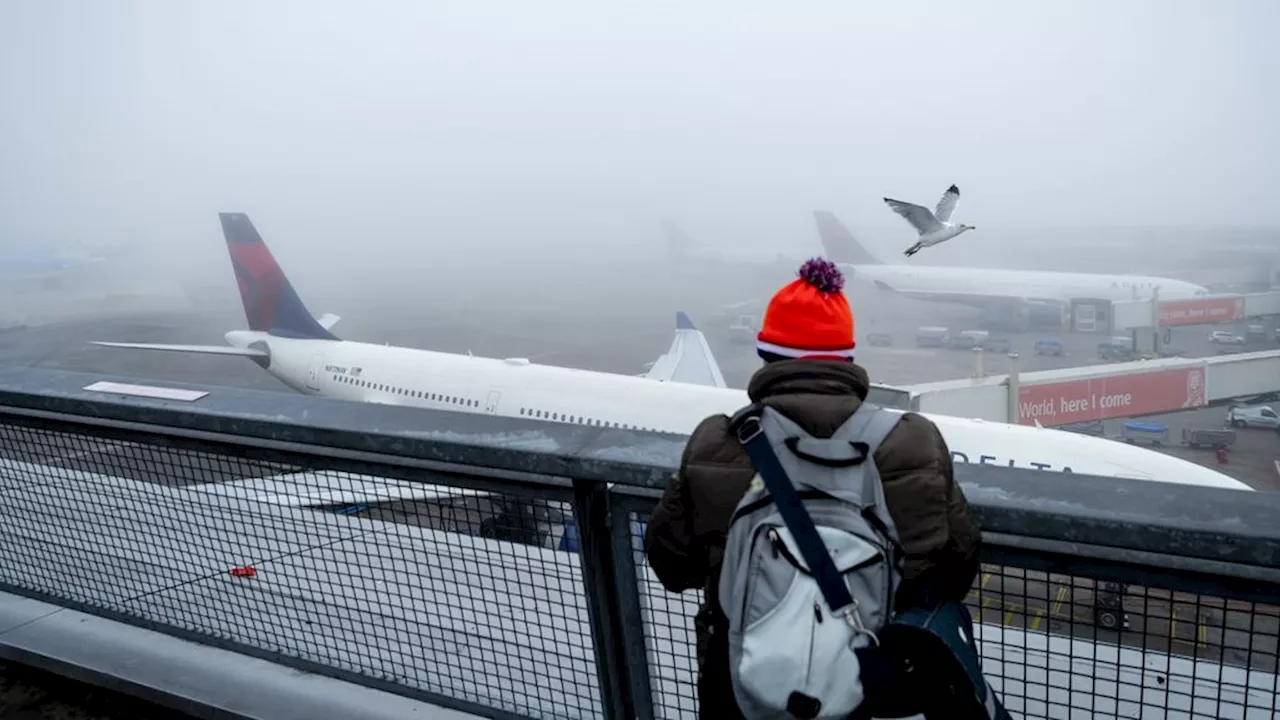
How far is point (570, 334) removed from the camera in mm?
34469

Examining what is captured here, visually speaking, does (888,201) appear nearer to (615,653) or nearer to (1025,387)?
(615,653)

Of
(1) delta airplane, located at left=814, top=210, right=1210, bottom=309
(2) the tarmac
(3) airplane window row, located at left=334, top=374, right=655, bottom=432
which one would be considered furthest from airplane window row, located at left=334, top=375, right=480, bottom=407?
(1) delta airplane, located at left=814, top=210, right=1210, bottom=309

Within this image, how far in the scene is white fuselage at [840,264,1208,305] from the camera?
27.5 meters

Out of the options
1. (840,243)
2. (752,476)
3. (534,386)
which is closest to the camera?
(752,476)

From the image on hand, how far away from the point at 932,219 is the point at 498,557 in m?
2.75

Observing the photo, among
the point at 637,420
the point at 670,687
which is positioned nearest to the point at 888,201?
the point at 670,687

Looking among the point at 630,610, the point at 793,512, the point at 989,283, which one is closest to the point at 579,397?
the point at 630,610

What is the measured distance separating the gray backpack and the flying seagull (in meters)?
2.60

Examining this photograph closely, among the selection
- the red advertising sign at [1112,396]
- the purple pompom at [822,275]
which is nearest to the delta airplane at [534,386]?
the red advertising sign at [1112,396]

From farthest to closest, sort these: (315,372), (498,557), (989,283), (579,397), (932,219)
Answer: (989,283), (315,372), (579,397), (932,219), (498,557)

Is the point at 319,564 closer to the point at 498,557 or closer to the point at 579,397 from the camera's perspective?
the point at 498,557

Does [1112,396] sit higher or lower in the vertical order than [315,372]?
lower

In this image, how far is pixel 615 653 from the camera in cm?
188

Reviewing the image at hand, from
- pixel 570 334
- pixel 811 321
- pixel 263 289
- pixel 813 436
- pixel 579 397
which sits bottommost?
pixel 570 334
